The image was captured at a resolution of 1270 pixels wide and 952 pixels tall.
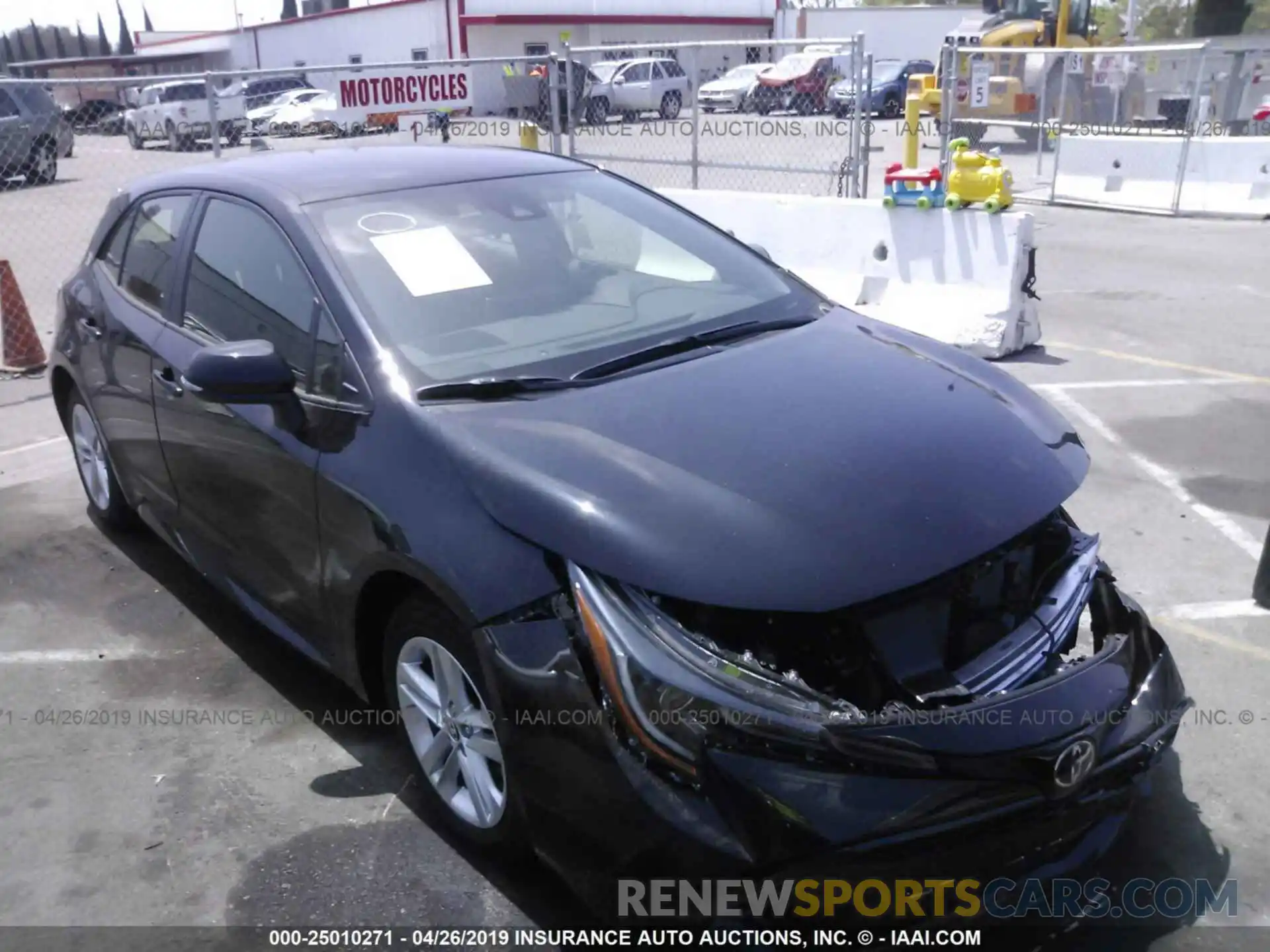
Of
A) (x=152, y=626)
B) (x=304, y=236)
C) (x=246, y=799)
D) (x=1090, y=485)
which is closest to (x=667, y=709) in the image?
(x=246, y=799)

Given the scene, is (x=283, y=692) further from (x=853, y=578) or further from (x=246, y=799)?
(x=853, y=578)

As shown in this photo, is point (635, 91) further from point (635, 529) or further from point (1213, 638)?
point (635, 529)

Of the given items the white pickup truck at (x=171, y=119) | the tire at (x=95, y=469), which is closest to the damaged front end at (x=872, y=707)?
the tire at (x=95, y=469)

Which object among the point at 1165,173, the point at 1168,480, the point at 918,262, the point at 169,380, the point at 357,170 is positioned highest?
the point at 357,170

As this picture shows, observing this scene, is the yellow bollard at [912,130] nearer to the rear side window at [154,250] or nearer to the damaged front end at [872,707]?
the rear side window at [154,250]

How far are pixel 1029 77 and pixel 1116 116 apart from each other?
4573 mm

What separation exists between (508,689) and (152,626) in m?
2.55

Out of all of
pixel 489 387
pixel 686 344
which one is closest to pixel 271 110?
pixel 686 344

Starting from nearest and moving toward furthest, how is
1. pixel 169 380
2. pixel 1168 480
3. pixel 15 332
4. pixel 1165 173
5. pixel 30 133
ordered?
pixel 169 380, pixel 1168 480, pixel 15 332, pixel 1165 173, pixel 30 133

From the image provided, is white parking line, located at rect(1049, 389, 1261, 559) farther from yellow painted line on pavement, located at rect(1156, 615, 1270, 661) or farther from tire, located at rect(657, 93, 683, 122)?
tire, located at rect(657, 93, 683, 122)

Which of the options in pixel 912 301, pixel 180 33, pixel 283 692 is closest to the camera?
pixel 283 692

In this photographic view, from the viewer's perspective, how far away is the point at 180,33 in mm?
63281

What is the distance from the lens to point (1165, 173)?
1547cm

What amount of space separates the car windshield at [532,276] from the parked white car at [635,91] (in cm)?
847
